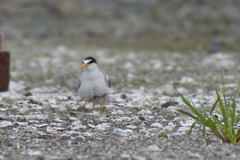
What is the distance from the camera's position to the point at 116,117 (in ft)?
18.1

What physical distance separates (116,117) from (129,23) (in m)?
12.3

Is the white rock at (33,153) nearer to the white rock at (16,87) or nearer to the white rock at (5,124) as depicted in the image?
the white rock at (5,124)

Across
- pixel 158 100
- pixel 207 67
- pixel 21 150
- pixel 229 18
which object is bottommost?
pixel 21 150

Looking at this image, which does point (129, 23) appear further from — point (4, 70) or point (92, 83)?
point (92, 83)

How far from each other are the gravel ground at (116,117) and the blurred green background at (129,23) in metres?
4.46

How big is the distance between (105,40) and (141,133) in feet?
36.3

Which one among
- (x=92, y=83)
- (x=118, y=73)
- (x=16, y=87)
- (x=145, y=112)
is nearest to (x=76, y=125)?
(x=92, y=83)

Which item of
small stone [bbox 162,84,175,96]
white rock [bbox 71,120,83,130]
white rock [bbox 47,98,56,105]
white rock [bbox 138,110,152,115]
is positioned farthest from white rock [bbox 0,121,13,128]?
small stone [bbox 162,84,175,96]

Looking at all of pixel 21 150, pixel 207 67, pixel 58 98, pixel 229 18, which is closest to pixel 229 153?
pixel 21 150

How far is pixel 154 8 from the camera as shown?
60.3ft

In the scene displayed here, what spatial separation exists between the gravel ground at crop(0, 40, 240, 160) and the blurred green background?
14.6 feet

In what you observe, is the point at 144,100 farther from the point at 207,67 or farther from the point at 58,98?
the point at 207,67

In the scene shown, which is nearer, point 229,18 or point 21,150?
point 21,150

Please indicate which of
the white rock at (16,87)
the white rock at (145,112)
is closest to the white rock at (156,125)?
the white rock at (145,112)
